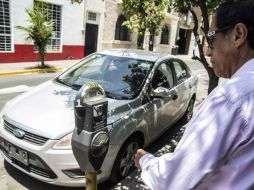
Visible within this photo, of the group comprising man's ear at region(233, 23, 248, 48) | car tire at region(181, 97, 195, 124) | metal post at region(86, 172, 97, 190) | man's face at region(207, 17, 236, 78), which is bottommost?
car tire at region(181, 97, 195, 124)

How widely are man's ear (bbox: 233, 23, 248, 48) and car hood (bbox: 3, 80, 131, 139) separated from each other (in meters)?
2.21

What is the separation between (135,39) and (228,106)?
2033 centimetres

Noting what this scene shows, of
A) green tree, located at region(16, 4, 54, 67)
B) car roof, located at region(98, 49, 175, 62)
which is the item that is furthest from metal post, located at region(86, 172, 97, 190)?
green tree, located at region(16, 4, 54, 67)

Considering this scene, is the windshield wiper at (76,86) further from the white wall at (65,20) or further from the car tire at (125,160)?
the white wall at (65,20)

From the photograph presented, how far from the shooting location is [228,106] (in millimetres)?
1045

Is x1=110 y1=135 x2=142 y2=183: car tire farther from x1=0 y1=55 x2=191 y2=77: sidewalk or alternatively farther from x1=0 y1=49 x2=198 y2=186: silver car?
x1=0 y1=55 x2=191 y2=77: sidewalk

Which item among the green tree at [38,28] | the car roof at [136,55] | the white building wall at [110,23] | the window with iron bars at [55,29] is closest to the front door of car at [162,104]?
the car roof at [136,55]

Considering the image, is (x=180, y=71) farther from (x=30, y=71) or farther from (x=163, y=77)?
(x=30, y=71)

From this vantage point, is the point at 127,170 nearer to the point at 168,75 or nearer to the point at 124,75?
the point at 124,75

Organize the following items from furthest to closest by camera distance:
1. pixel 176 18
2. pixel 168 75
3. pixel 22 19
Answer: pixel 176 18, pixel 22 19, pixel 168 75

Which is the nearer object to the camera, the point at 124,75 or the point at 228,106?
the point at 228,106

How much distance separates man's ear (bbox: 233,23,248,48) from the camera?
1.23 m

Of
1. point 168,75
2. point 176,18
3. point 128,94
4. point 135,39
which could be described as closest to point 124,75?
point 128,94

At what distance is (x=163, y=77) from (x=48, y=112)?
1.92m
